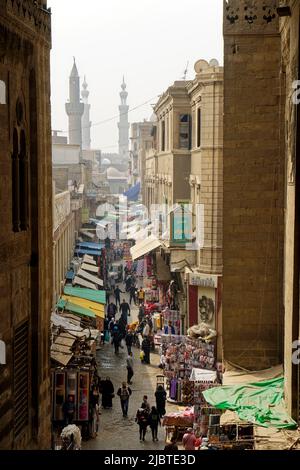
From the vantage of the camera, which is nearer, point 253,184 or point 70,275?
point 253,184

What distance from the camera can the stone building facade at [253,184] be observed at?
555 inches

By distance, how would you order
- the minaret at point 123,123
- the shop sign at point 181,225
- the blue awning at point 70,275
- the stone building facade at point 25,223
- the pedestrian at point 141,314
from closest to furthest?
the stone building facade at point 25,223
the shop sign at point 181,225
the pedestrian at point 141,314
the blue awning at point 70,275
the minaret at point 123,123

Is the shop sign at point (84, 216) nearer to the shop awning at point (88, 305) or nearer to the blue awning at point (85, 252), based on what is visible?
the blue awning at point (85, 252)

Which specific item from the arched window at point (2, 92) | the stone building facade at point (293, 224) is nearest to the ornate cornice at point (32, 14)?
the arched window at point (2, 92)

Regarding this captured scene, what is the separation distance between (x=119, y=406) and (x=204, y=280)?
15.3ft

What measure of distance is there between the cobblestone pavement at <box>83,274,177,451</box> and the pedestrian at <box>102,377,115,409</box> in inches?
7.3

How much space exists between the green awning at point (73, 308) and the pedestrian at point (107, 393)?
4.24m

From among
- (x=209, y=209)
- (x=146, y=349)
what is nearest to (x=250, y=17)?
(x=209, y=209)

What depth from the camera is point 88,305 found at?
23.6 meters

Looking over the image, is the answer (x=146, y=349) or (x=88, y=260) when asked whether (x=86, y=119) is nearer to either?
(x=88, y=260)

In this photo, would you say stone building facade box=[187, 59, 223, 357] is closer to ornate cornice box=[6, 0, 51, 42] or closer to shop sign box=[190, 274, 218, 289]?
shop sign box=[190, 274, 218, 289]

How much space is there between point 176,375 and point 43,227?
25.4 ft
